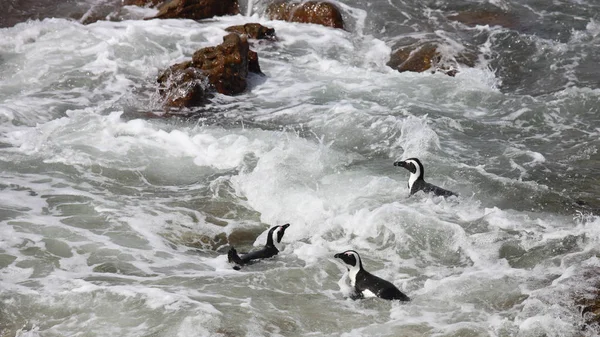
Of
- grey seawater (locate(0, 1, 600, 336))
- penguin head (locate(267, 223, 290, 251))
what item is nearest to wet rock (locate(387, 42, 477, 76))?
grey seawater (locate(0, 1, 600, 336))

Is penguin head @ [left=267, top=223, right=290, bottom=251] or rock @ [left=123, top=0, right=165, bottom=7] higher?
rock @ [left=123, top=0, right=165, bottom=7]

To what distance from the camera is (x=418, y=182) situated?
32.3ft

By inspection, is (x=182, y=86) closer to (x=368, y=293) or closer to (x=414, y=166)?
(x=414, y=166)

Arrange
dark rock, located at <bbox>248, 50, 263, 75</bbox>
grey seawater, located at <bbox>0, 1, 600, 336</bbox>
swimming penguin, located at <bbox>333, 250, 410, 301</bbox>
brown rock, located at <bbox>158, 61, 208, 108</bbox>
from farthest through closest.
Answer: dark rock, located at <bbox>248, 50, 263, 75</bbox> → brown rock, located at <bbox>158, 61, 208, 108</bbox> → swimming penguin, located at <bbox>333, 250, 410, 301</bbox> → grey seawater, located at <bbox>0, 1, 600, 336</bbox>

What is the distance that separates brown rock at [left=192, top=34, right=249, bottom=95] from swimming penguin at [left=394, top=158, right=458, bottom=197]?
4656 millimetres

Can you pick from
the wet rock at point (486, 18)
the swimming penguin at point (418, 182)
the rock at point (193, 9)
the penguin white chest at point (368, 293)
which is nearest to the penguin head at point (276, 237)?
the penguin white chest at point (368, 293)

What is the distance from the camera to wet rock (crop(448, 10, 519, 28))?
17500mm

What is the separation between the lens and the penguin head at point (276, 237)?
853 centimetres

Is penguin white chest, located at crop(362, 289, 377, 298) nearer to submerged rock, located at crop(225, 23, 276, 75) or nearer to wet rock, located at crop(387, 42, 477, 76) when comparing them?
wet rock, located at crop(387, 42, 477, 76)

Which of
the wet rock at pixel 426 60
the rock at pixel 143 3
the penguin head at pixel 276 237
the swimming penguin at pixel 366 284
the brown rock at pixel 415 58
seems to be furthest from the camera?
the rock at pixel 143 3

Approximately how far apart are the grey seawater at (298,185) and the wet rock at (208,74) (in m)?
0.34

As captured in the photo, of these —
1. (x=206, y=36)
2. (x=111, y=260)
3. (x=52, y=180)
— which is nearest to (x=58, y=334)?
(x=111, y=260)

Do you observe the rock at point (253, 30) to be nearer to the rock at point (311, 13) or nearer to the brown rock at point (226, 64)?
the rock at point (311, 13)

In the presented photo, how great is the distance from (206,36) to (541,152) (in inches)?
314
